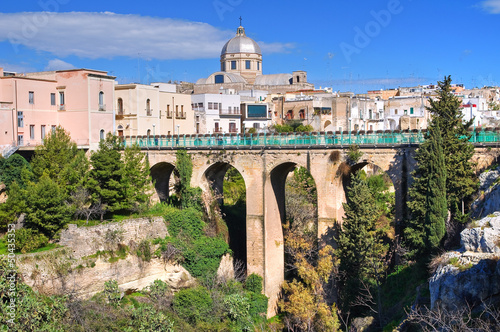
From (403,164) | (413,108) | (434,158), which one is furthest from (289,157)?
(413,108)

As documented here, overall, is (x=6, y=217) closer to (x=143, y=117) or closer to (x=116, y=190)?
(x=116, y=190)

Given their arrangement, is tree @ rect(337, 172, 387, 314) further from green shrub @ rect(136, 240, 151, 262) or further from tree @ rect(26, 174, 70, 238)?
tree @ rect(26, 174, 70, 238)

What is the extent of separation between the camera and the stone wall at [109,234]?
79.8ft

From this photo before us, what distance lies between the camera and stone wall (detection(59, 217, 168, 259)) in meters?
24.3

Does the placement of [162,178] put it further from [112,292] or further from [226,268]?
[112,292]

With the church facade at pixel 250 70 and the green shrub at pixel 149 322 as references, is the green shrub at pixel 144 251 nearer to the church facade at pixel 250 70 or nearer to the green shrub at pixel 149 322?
the green shrub at pixel 149 322

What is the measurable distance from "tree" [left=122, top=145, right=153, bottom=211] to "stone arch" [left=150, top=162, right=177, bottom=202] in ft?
10.3

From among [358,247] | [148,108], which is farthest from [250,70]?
[358,247]

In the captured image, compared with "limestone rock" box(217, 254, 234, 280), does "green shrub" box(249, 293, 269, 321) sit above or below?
below

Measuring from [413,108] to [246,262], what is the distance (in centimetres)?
2912

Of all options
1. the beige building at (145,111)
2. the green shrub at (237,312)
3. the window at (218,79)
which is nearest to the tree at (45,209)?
the green shrub at (237,312)

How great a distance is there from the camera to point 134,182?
29094 mm

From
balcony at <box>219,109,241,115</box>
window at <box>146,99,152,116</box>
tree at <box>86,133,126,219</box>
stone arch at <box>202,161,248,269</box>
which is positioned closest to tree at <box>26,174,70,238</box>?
tree at <box>86,133,126,219</box>

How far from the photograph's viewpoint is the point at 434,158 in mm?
22156
